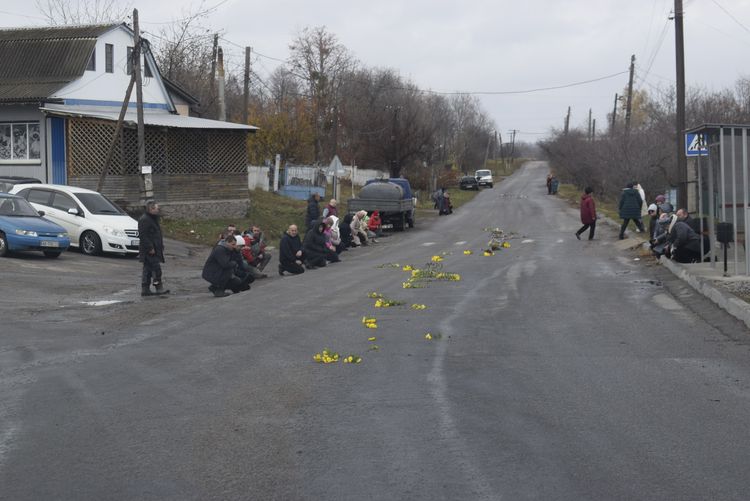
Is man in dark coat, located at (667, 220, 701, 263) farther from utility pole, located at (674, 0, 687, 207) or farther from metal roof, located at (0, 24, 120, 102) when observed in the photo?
metal roof, located at (0, 24, 120, 102)

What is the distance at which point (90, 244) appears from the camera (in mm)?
24531

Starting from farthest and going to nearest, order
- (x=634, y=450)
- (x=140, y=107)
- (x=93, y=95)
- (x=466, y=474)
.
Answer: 1. (x=93, y=95)
2. (x=140, y=107)
3. (x=634, y=450)
4. (x=466, y=474)

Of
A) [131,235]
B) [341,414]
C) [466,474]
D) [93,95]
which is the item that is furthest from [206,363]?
[93,95]

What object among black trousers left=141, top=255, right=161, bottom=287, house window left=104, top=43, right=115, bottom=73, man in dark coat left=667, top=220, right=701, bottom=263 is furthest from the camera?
A: house window left=104, top=43, right=115, bottom=73

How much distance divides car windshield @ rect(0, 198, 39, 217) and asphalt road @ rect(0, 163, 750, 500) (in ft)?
17.1

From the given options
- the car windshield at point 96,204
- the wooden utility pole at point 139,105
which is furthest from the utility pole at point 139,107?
the car windshield at point 96,204

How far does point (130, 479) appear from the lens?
610 centimetres

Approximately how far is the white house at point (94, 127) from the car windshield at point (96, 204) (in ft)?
19.2

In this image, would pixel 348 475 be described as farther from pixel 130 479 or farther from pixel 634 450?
pixel 634 450

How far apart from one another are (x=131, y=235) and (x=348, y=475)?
64.1 ft

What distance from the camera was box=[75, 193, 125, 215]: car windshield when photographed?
2509 cm

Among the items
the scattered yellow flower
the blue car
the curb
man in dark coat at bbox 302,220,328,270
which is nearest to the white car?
the blue car

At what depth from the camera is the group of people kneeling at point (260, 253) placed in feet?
58.0

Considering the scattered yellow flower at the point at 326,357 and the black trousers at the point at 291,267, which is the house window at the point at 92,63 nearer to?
the black trousers at the point at 291,267
